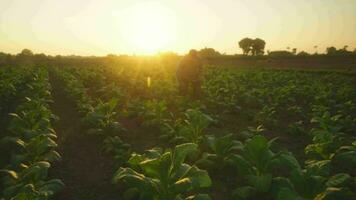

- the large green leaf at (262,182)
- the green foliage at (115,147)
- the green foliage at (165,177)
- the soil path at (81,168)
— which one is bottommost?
the soil path at (81,168)

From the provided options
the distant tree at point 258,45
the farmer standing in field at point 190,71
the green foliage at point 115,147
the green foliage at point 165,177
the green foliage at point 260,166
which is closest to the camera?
the green foliage at point 165,177

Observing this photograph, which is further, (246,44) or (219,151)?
(246,44)

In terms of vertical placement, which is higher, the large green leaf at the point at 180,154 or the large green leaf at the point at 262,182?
the large green leaf at the point at 180,154

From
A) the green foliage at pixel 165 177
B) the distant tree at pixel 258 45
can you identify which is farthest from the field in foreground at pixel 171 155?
the distant tree at pixel 258 45

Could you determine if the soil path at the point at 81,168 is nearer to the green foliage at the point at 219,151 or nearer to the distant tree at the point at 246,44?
the green foliage at the point at 219,151

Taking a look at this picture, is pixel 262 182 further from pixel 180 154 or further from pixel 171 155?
pixel 171 155

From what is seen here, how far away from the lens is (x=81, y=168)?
21.6 ft

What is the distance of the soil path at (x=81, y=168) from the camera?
5602mm

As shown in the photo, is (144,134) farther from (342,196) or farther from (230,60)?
(230,60)

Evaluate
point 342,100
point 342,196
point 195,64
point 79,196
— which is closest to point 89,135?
point 79,196

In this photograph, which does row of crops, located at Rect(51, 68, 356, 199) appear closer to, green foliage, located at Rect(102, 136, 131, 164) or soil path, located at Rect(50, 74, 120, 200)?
green foliage, located at Rect(102, 136, 131, 164)

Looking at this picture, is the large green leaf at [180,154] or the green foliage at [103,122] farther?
the green foliage at [103,122]

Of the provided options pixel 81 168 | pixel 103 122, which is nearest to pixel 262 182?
pixel 81 168

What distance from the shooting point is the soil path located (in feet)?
18.4
